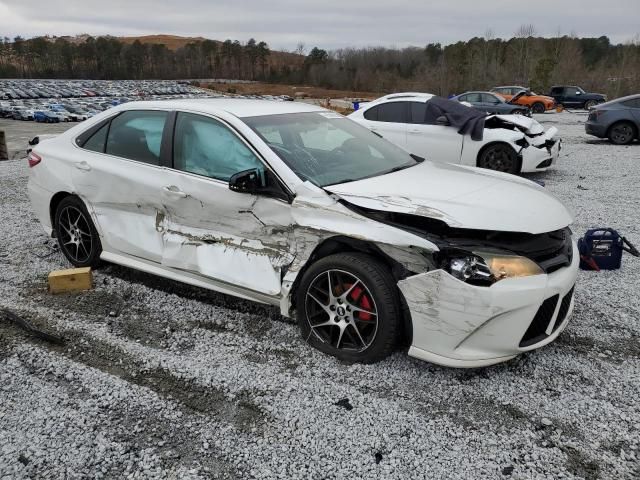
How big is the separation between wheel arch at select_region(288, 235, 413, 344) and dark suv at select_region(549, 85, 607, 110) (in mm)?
36245

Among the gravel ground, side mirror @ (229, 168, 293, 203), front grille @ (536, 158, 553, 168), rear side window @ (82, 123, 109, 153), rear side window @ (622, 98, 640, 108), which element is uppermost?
rear side window @ (622, 98, 640, 108)

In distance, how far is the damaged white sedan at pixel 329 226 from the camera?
9.46ft

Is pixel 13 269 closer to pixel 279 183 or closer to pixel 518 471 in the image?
pixel 279 183

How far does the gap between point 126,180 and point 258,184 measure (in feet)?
4.47

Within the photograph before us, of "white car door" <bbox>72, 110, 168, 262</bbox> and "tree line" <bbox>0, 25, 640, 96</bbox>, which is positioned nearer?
"white car door" <bbox>72, 110, 168, 262</bbox>

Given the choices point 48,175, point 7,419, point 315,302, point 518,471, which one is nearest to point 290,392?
point 315,302

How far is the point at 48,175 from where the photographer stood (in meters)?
4.79

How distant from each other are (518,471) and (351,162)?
2.32 meters

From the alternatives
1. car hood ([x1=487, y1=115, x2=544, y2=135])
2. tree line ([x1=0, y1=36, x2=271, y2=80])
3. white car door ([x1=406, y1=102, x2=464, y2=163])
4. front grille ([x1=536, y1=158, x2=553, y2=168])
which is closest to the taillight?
white car door ([x1=406, y1=102, x2=464, y2=163])

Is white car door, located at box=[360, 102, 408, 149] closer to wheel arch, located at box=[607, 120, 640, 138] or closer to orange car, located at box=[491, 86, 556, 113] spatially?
wheel arch, located at box=[607, 120, 640, 138]

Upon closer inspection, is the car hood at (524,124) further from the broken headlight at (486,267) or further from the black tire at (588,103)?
the black tire at (588,103)

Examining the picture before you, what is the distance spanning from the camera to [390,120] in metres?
9.71

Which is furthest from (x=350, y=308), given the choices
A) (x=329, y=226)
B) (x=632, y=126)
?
(x=632, y=126)

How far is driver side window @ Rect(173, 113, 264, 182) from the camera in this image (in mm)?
3594
